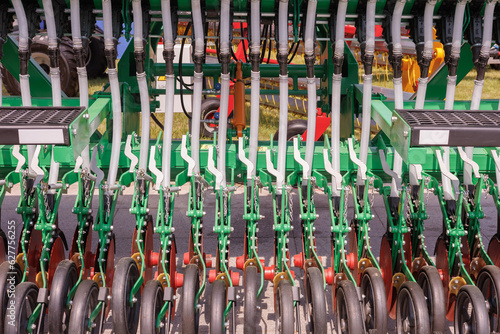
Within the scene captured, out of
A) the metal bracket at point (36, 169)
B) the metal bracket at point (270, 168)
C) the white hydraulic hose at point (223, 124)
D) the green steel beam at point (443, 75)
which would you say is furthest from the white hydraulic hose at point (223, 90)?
the green steel beam at point (443, 75)

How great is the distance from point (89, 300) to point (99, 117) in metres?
0.93

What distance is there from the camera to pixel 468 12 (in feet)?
9.68


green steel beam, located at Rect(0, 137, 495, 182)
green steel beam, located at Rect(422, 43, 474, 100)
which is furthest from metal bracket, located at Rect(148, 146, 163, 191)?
green steel beam, located at Rect(422, 43, 474, 100)

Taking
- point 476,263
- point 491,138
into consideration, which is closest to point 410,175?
point 476,263

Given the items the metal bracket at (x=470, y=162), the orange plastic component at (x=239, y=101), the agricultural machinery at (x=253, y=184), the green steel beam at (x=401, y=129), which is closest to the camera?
the green steel beam at (x=401, y=129)

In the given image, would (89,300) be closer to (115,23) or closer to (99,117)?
(99,117)

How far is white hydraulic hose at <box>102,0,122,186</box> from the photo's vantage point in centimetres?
281

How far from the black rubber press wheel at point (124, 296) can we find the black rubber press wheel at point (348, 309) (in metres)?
0.99

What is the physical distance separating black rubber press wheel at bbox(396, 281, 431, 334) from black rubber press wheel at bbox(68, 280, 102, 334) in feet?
4.71

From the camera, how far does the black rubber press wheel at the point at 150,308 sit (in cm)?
240

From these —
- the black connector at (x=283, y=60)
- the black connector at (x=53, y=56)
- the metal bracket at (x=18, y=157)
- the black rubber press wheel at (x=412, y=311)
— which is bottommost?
the black rubber press wheel at (x=412, y=311)

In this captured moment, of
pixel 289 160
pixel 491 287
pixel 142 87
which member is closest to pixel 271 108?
pixel 289 160

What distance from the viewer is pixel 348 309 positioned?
2.45 m

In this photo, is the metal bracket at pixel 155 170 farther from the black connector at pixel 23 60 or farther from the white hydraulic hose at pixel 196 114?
the black connector at pixel 23 60
